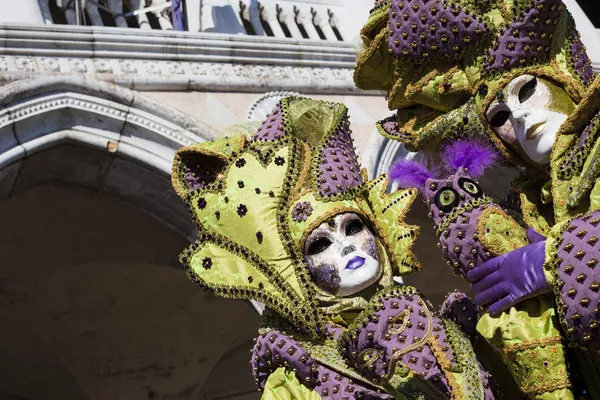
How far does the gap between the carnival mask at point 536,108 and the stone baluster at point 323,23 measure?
6.52 feet

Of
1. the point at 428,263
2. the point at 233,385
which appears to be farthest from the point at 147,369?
the point at 428,263

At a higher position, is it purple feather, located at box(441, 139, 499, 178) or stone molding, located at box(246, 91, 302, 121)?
stone molding, located at box(246, 91, 302, 121)

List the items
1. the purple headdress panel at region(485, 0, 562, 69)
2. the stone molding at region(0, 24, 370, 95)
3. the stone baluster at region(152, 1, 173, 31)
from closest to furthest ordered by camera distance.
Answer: the purple headdress panel at region(485, 0, 562, 69), the stone molding at region(0, 24, 370, 95), the stone baluster at region(152, 1, 173, 31)

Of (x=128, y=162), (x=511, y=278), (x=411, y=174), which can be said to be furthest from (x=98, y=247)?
(x=511, y=278)

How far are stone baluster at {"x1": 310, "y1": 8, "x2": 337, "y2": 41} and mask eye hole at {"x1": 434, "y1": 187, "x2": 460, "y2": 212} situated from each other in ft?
6.99

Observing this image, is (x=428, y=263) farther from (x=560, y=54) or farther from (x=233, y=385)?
(x=560, y=54)

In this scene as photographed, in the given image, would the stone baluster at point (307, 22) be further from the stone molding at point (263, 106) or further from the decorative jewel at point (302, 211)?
the decorative jewel at point (302, 211)

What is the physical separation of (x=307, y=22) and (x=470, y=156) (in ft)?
6.74

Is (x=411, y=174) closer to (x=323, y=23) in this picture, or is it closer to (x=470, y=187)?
(x=470, y=187)

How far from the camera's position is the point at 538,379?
8.02ft

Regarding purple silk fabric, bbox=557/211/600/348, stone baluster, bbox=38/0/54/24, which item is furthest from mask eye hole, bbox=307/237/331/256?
stone baluster, bbox=38/0/54/24

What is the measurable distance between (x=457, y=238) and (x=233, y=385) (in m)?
3.09

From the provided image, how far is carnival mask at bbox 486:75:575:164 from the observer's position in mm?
2646

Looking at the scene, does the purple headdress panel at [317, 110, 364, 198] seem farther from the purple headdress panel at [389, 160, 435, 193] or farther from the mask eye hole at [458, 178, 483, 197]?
the mask eye hole at [458, 178, 483, 197]
